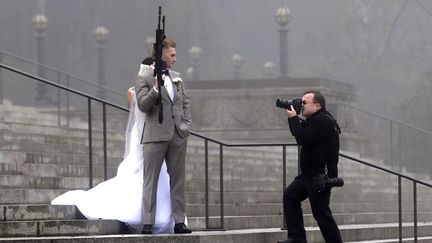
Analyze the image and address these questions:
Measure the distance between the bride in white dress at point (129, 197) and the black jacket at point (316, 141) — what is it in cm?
135

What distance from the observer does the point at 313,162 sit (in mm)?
13945

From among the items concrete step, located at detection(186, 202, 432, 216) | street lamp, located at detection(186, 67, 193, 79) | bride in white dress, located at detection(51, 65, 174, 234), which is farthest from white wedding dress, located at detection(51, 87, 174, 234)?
street lamp, located at detection(186, 67, 193, 79)

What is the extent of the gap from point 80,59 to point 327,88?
2123cm

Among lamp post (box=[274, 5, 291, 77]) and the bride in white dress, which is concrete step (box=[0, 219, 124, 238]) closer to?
the bride in white dress

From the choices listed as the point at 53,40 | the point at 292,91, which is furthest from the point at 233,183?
the point at 53,40

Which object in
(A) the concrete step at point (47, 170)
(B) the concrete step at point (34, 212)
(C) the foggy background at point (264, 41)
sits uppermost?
(C) the foggy background at point (264, 41)

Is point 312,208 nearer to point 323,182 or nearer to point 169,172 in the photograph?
point 323,182

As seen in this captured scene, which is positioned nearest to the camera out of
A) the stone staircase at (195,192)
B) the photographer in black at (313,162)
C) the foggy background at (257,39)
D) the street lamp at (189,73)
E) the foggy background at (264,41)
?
the stone staircase at (195,192)

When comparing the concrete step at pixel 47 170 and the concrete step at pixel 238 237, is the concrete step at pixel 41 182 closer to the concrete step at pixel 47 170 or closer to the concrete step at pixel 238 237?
the concrete step at pixel 47 170

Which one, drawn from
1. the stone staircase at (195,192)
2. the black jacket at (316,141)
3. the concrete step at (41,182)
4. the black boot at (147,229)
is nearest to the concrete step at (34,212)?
the stone staircase at (195,192)

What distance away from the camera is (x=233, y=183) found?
1922 cm

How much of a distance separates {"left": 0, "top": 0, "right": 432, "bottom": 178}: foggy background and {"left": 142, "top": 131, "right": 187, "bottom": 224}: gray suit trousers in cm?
1947

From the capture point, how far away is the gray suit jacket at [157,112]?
13695mm

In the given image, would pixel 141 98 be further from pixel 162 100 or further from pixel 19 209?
pixel 19 209
